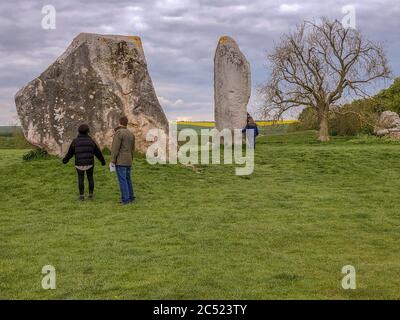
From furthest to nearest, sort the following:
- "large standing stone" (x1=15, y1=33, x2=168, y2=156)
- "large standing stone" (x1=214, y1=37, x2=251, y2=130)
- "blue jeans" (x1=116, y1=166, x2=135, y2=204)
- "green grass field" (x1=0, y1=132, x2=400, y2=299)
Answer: "large standing stone" (x1=214, y1=37, x2=251, y2=130) → "large standing stone" (x1=15, y1=33, x2=168, y2=156) → "blue jeans" (x1=116, y1=166, x2=135, y2=204) → "green grass field" (x1=0, y1=132, x2=400, y2=299)

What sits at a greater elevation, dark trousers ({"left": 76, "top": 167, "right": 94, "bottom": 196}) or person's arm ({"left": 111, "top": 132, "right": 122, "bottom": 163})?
person's arm ({"left": 111, "top": 132, "right": 122, "bottom": 163})

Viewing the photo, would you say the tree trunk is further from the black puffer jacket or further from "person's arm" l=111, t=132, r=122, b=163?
"person's arm" l=111, t=132, r=122, b=163

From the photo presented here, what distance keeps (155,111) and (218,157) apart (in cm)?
327

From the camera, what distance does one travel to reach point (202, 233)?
10.1 meters

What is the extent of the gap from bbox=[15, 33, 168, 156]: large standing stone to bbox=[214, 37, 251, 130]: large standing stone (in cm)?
768

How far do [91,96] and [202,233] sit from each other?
28.0 feet

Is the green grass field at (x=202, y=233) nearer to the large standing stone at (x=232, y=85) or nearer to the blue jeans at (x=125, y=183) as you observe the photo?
the blue jeans at (x=125, y=183)

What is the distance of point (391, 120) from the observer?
3578cm

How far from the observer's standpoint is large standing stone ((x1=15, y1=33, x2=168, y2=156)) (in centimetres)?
1727

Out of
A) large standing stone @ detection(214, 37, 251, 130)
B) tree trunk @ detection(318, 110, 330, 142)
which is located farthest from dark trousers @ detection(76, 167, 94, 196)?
tree trunk @ detection(318, 110, 330, 142)

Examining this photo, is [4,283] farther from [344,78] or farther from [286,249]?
[344,78]

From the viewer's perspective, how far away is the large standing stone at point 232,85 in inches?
992

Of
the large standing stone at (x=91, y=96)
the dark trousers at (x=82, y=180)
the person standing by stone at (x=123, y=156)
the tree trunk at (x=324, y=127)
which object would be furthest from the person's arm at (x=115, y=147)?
the tree trunk at (x=324, y=127)
